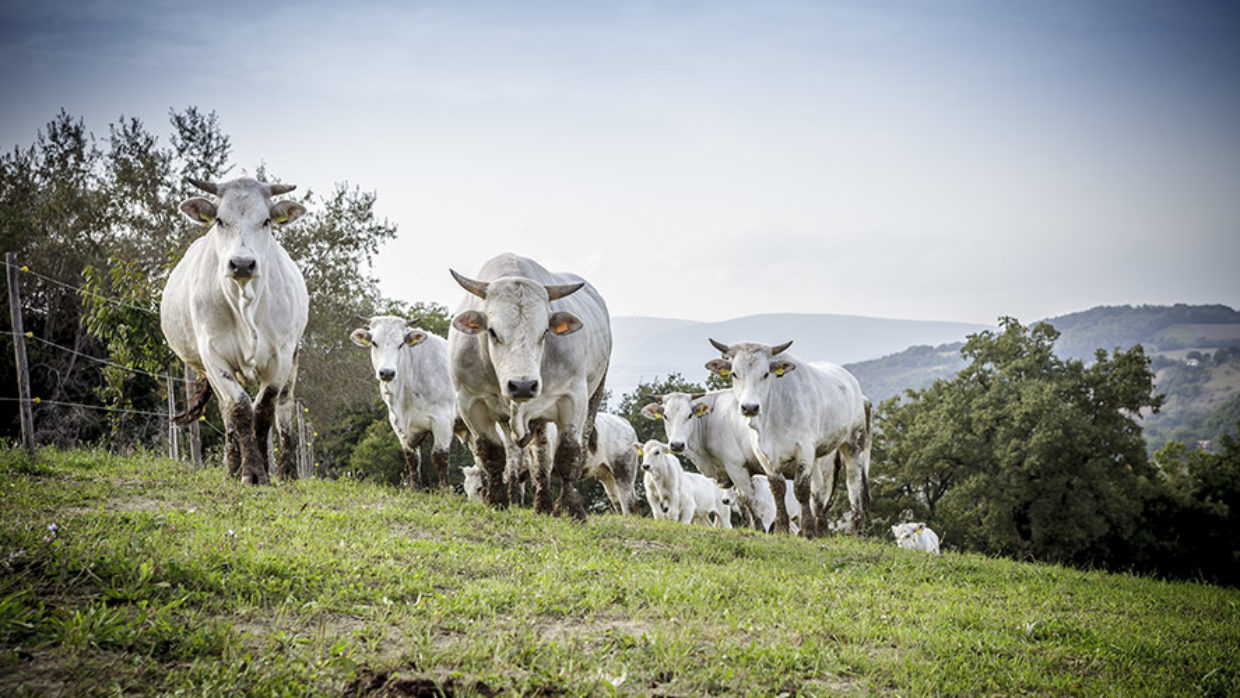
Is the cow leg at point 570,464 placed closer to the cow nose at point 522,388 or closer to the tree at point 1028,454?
the cow nose at point 522,388

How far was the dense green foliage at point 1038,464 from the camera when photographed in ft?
100

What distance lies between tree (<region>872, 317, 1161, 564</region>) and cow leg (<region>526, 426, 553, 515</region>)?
25.5 meters

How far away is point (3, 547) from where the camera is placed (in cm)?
432

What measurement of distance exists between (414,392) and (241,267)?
18.1 ft

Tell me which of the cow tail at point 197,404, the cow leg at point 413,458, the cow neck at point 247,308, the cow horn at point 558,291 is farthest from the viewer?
the cow leg at point 413,458

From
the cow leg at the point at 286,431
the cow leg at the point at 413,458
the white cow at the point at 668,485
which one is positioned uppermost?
the cow leg at the point at 286,431

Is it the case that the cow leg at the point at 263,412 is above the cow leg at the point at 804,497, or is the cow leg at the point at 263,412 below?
above

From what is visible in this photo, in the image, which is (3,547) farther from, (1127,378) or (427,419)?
(1127,378)

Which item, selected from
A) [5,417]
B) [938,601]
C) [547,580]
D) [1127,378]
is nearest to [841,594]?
[938,601]

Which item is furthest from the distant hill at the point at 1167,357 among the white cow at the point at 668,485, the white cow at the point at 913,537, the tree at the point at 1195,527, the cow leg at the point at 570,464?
the cow leg at the point at 570,464

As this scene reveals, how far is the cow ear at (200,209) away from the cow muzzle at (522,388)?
12.7ft

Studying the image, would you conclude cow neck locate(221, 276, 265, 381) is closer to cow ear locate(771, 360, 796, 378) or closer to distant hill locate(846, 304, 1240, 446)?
cow ear locate(771, 360, 796, 378)

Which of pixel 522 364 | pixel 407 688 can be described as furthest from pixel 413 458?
pixel 407 688

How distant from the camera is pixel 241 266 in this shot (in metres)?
8.34
